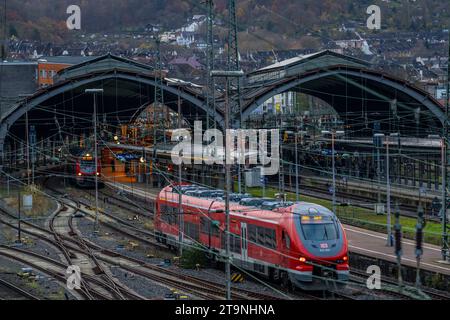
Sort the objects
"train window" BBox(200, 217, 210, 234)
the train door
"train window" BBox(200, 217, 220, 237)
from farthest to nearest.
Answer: "train window" BBox(200, 217, 210, 234) < "train window" BBox(200, 217, 220, 237) < the train door

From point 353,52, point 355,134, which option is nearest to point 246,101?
point 355,134

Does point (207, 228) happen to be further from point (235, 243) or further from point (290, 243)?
point (290, 243)

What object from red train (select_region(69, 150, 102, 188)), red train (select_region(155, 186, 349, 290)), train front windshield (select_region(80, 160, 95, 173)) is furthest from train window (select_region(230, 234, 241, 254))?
train front windshield (select_region(80, 160, 95, 173))

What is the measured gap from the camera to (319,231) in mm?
18578

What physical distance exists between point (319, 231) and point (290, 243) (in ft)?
2.20

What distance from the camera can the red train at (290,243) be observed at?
59.9 feet

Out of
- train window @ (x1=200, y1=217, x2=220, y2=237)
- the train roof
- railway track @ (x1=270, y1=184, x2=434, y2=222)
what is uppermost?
the train roof

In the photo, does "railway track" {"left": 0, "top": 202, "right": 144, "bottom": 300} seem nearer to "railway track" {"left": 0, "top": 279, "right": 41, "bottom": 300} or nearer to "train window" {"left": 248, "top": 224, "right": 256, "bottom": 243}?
"railway track" {"left": 0, "top": 279, "right": 41, "bottom": 300}

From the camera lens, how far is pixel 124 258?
2498 cm

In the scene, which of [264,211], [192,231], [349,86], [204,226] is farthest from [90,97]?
[264,211]

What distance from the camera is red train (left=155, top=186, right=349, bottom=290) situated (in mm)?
18266

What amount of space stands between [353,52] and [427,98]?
5356 cm

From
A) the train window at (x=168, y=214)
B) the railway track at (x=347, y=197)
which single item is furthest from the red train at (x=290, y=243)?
the railway track at (x=347, y=197)

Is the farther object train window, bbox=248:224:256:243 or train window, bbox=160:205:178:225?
train window, bbox=160:205:178:225
